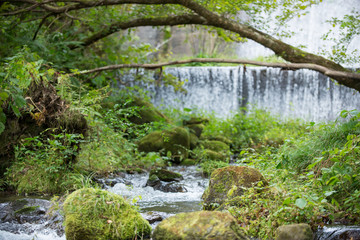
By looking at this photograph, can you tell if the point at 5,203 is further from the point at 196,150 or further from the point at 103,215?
the point at 196,150

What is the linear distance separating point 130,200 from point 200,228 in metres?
1.35

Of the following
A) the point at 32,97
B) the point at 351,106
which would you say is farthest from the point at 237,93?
the point at 32,97

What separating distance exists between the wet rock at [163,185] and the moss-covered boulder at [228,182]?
132 centimetres

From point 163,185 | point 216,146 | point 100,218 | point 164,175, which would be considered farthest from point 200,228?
point 216,146

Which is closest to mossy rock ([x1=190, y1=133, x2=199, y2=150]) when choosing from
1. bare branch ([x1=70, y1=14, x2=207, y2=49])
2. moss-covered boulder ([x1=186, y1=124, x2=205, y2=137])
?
moss-covered boulder ([x1=186, y1=124, x2=205, y2=137])

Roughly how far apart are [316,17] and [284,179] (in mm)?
18318

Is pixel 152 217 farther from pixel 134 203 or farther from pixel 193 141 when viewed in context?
pixel 193 141

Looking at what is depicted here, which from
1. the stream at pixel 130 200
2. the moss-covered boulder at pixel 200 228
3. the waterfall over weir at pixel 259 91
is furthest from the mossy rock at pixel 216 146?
the moss-covered boulder at pixel 200 228

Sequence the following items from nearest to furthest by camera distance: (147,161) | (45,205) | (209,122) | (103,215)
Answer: (103,215)
(45,205)
(147,161)
(209,122)

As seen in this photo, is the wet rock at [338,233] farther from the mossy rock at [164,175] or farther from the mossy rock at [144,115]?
the mossy rock at [144,115]

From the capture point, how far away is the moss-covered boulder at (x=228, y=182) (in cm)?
428

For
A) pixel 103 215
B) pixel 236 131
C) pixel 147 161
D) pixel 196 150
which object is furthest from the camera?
pixel 236 131

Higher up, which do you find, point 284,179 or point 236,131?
point 284,179

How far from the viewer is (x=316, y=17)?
20.1 meters
